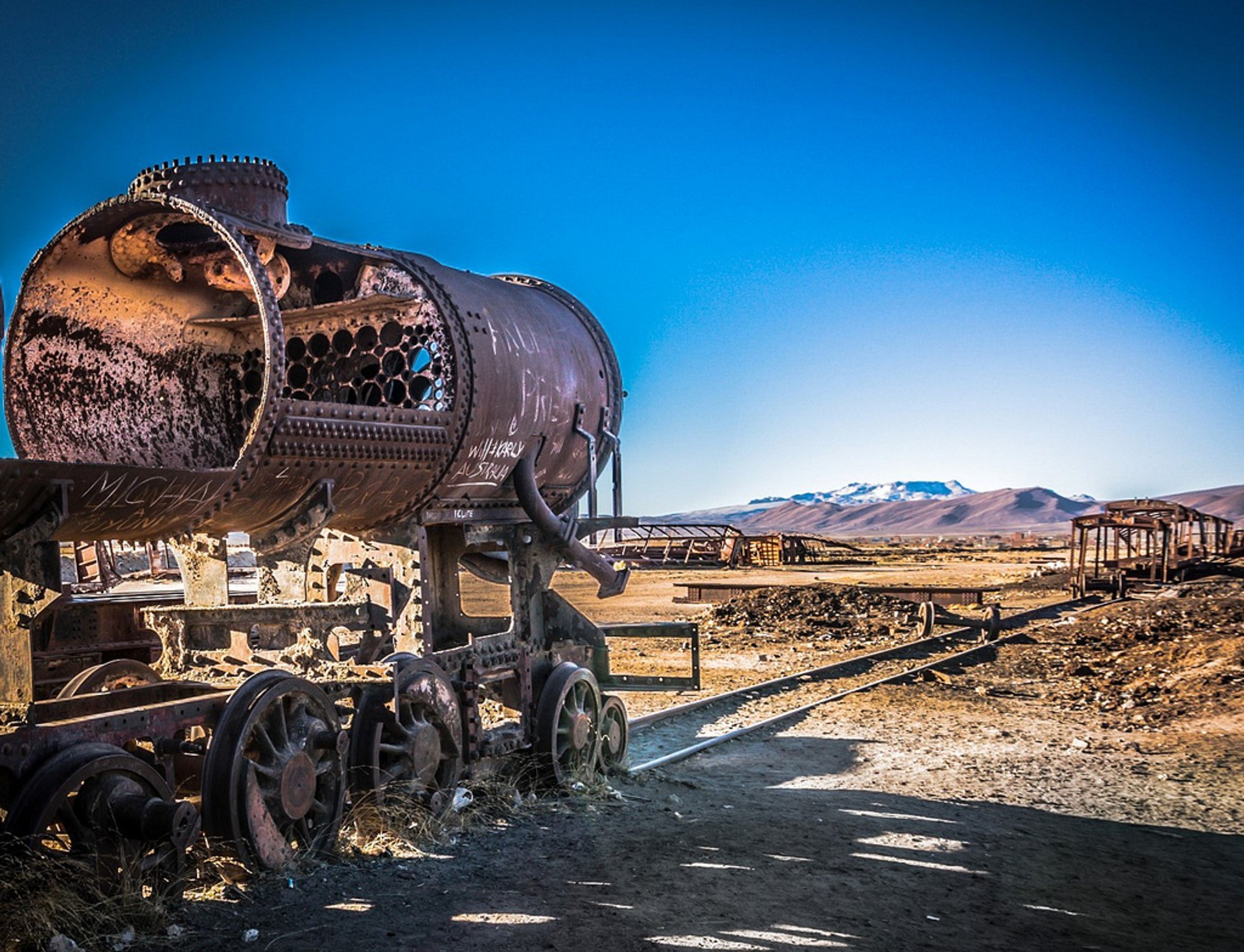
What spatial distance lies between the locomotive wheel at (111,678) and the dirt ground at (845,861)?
7.28 feet

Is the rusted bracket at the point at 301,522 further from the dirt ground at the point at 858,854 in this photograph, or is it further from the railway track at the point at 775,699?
the railway track at the point at 775,699

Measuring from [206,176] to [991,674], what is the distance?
13735 mm

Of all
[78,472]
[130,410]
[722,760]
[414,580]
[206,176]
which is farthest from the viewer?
[722,760]

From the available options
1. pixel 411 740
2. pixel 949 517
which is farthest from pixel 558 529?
pixel 949 517

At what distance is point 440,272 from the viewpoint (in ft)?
25.1

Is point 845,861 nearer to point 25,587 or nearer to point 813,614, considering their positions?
point 25,587

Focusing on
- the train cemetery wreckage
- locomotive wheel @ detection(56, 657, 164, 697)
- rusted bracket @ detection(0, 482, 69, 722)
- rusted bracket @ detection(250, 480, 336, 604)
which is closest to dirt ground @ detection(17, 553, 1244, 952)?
rusted bracket @ detection(0, 482, 69, 722)

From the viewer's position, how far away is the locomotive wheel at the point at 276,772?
17.9ft

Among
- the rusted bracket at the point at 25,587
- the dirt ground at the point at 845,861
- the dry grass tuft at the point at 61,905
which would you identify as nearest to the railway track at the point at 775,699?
the dirt ground at the point at 845,861

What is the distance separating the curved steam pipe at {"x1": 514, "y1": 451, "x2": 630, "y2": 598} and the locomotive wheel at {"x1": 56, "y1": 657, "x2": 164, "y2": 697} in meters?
2.83

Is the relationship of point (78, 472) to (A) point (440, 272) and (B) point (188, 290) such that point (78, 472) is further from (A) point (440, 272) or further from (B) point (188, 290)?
(A) point (440, 272)

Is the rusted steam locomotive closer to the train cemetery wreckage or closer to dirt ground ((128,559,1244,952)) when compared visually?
dirt ground ((128,559,1244,952))

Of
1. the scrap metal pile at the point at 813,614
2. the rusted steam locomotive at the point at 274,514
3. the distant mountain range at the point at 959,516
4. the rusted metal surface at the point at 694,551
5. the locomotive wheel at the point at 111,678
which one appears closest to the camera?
the rusted steam locomotive at the point at 274,514

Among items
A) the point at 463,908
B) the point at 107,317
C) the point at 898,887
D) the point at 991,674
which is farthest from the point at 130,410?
the point at 991,674
